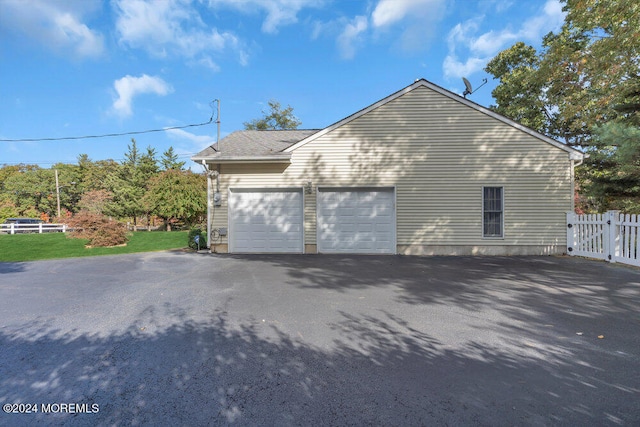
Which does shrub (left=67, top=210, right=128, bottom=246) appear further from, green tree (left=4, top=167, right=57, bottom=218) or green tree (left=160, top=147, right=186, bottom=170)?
green tree (left=4, top=167, right=57, bottom=218)

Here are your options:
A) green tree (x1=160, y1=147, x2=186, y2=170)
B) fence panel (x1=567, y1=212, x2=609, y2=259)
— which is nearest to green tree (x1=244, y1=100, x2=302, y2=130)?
green tree (x1=160, y1=147, x2=186, y2=170)

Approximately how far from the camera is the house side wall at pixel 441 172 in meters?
9.55

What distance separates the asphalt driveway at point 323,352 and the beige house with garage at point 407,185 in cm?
387

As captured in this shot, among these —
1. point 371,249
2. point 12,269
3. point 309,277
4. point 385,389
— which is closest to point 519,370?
point 385,389

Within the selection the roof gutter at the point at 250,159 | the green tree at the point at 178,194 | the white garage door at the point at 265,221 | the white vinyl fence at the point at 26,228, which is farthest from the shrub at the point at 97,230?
the white vinyl fence at the point at 26,228

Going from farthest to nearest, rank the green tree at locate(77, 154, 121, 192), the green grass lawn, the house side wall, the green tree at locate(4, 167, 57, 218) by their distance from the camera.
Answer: the green tree at locate(77, 154, 121, 192), the green tree at locate(4, 167, 57, 218), the green grass lawn, the house side wall

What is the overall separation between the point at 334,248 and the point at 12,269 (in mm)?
8790

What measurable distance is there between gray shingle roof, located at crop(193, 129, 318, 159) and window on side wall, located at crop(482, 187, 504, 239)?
6.71m

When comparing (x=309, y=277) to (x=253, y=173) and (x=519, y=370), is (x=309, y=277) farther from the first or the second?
(x=253, y=173)

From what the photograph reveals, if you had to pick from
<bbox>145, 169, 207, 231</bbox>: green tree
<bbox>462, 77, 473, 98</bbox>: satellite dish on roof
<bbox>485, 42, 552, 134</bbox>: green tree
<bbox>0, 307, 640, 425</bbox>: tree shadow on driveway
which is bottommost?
<bbox>0, 307, 640, 425</bbox>: tree shadow on driveway

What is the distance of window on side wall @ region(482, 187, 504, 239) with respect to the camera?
9.66m

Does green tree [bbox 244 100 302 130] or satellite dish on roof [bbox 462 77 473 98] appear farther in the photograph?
green tree [bbox 244 100 302 130]

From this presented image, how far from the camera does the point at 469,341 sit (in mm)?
3221

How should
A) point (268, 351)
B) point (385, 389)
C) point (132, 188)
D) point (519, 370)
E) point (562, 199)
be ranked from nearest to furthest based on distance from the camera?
point (385, 389)
point (519, 370)
point (268, 351)
point (562, 199)
point (132, 188)
